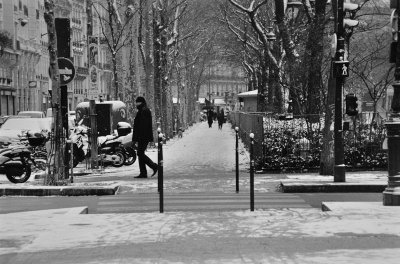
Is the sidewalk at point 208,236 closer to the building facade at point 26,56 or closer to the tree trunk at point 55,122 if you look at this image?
the tree trunk at point 55,122

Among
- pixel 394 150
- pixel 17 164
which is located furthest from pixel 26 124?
pixel 394 150

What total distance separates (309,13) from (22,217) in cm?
1726

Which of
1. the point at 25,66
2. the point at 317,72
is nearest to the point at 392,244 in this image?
the point at 317,72

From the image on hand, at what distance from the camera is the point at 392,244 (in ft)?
29.3

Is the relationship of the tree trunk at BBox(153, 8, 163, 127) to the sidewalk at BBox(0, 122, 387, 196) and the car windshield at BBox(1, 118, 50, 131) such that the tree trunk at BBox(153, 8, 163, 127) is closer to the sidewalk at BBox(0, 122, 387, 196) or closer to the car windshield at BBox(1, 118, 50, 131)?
the car windshield at BBox(1, 118, 50, 131)

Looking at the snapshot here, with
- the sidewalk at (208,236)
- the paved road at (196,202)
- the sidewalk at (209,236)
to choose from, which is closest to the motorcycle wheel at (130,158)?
the paved road at (196,202)

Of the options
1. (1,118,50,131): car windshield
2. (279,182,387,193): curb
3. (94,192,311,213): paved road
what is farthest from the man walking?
(1,118,50,131): car windshield

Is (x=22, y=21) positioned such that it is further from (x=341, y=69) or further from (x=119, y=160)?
(x=341, y=69)

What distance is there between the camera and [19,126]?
30.0 m

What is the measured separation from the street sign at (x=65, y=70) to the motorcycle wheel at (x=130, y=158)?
6.02 metres

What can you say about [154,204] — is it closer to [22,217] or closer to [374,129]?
[22,217]

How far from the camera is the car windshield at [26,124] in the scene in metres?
29.1

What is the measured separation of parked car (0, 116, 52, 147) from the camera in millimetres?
28227

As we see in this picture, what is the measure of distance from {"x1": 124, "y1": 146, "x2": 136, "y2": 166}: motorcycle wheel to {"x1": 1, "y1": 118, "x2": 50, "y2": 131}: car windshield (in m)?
6.00
